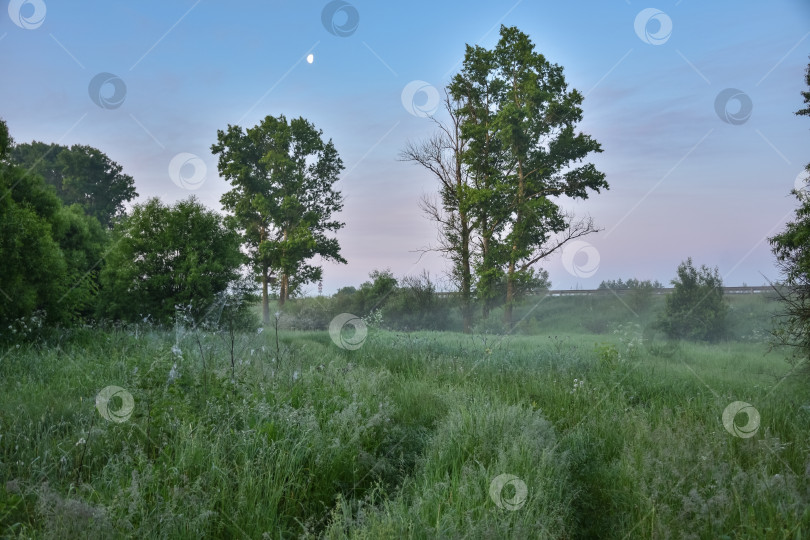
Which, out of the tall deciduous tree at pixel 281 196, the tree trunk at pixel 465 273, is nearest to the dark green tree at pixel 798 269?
the tree trunk at pixel 465 273

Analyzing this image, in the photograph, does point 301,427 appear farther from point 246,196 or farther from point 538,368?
point 246,196

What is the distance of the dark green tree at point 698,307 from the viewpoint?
1827cm

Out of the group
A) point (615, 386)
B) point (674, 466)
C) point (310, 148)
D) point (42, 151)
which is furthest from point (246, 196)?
point (674, 466)

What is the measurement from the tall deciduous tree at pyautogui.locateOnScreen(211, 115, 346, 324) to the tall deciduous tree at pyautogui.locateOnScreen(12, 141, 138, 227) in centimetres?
1216

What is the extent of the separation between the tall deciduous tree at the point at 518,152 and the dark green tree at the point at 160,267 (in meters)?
11.8

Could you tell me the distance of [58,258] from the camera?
10492mm

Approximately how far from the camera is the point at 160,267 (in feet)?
52.7

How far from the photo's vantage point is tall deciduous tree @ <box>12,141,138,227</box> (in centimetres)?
3600

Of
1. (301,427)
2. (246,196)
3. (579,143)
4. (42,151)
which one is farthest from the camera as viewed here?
(42,151)

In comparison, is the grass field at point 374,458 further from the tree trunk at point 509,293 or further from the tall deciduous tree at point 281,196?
the tall deciduous tree at point 281,196

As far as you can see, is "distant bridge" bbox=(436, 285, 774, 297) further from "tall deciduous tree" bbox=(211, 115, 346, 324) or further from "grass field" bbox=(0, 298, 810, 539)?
"grass field" bbox=(0, 298, 810, 539)

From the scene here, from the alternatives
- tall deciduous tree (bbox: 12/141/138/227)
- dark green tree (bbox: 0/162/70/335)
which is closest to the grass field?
dark green tree (bbox: 0/162/70/335)

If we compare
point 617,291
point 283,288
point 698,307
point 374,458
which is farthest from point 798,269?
point 283,288

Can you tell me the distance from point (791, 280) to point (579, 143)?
17.0m
